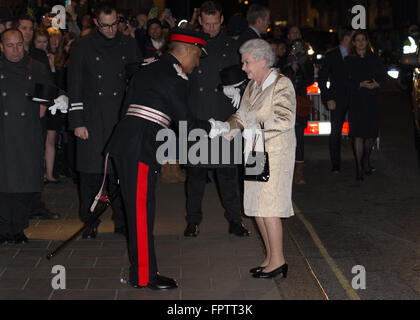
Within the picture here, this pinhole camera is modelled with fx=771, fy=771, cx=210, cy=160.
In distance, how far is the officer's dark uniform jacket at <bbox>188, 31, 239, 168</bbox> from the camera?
764 cm

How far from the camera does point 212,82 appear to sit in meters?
7.65

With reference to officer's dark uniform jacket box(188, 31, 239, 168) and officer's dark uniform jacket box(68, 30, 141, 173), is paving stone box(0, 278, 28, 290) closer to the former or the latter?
officer's dark uniform jacket box(68, 30, 141, 173)

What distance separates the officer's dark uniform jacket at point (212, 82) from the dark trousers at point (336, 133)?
4.42m

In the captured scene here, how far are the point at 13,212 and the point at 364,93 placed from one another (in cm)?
593

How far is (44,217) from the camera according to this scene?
28.2 ft

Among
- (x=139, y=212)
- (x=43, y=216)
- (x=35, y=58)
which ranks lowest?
(x=43, y=216)

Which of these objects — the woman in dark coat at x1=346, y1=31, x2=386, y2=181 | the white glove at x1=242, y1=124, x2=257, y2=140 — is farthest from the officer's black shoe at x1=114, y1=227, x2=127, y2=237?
the woman in dark coat at x1=346, y1=31, x2=386, y2=181

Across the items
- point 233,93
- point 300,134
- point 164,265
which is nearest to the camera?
point 164,265

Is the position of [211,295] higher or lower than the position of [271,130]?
lower

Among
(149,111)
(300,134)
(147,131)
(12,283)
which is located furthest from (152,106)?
(300,134)

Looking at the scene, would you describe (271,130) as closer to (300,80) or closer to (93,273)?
(93,273)

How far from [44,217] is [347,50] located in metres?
5.71

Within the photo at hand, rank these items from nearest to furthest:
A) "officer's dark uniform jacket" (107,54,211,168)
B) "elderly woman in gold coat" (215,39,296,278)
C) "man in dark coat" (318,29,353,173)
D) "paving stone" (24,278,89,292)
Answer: "officer's dark uniform jacket" (107,54,211,168)
"paving stone" (24,278,89,292)
"elderly woman in gold coat" (215,39,296,278)
"man in dark coat" (318,29,353,173)

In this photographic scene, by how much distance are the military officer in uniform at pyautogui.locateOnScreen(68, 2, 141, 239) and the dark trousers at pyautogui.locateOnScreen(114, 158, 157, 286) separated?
5.78ft
